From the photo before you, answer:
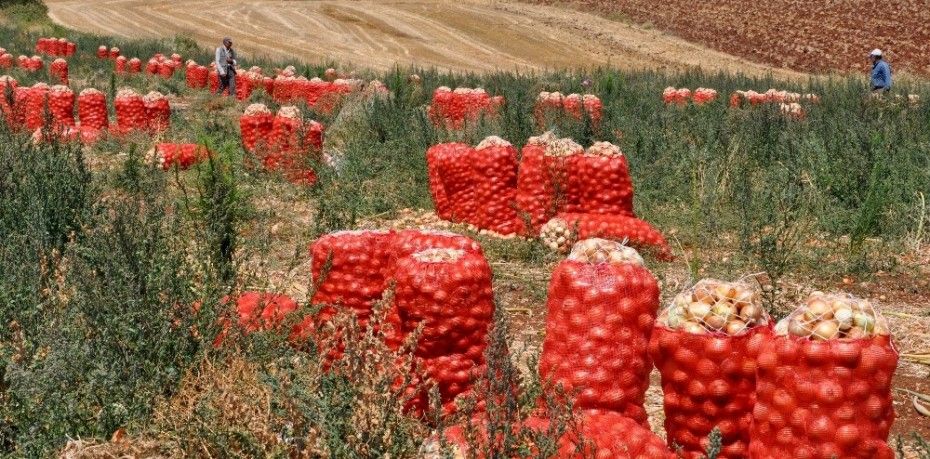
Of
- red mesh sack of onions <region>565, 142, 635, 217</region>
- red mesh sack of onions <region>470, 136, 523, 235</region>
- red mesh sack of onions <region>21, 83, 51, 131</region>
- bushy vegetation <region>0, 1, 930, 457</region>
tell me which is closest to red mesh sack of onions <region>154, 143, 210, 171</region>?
bushy vegetation <region>0, 1, 930, 457</region>

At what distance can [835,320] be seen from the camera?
3256mm

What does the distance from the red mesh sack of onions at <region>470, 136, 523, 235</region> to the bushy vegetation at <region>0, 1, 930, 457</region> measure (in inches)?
24.3

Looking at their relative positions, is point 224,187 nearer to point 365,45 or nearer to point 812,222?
point 812,222

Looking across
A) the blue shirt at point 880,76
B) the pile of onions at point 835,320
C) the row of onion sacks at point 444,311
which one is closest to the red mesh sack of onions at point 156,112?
the row of onion sacks at point 444,311

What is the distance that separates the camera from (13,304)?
4.31m

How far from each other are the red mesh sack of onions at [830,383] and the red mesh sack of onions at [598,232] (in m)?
3.93

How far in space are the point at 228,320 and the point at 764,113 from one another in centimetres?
805

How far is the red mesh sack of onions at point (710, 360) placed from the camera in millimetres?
3412

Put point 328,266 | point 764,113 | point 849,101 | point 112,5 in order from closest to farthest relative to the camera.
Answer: point 328,266 → point 764,113 → point 849,101 → point 112,5

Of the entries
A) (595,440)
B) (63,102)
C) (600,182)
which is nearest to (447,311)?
(595,440)

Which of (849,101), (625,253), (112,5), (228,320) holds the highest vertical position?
(625,253)

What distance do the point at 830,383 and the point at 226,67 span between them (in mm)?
17412

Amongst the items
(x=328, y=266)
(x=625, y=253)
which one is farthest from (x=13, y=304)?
(x=625, y=253)

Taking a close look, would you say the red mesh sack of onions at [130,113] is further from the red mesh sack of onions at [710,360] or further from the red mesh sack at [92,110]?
the red mesh sack of onions at [710,360]
